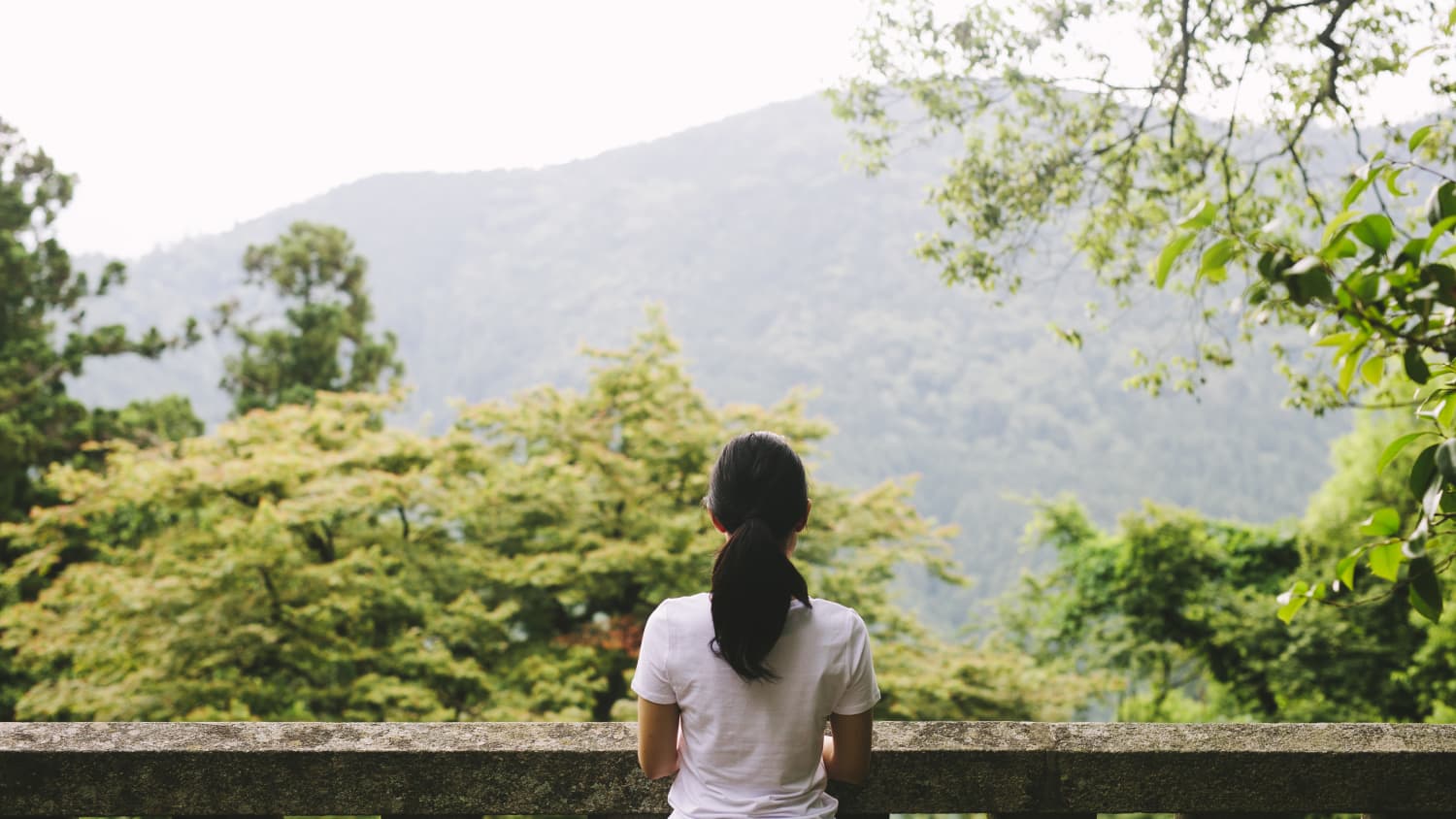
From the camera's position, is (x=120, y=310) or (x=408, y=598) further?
(x=120, y=310)

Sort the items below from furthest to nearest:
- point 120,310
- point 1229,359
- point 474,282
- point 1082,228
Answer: point 474,282, point 120,310, point 1082,228, point 1229,359

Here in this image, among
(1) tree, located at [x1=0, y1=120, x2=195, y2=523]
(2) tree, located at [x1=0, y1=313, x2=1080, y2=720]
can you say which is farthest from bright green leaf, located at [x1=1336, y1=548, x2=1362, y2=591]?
(1) tree, located at [x1=0, y1=120, x2=195, y2=523]

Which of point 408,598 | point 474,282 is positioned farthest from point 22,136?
point 474,282

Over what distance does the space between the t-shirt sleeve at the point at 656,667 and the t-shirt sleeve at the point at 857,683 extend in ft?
0.84

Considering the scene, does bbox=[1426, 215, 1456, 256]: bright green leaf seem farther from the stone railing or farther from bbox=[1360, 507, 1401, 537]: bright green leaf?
the stone railing

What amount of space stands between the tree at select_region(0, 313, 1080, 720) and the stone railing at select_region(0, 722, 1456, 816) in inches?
272

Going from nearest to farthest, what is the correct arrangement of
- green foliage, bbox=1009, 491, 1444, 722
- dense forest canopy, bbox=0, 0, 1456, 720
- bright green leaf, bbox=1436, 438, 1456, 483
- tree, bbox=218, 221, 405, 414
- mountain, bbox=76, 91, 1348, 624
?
1. bright green leaf, bbox=1436, 438, 1456, 483
2. dense forest canopy, bbox=0, 0, 1456, 720
3. green foliage, bbox=1009, 491, 1444, 722
4. tree, bbox=218, 221, 405, 414
5. mountain, bbox=76, 91, 1348, 624

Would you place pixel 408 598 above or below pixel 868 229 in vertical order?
below

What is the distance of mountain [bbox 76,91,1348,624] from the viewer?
7119 centimetres

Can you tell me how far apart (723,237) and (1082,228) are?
91091 millimetres

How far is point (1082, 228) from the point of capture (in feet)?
20.2

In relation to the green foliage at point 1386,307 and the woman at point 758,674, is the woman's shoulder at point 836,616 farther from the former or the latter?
the green foliage at point 1386,307

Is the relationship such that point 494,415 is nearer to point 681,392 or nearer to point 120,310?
point 681,392

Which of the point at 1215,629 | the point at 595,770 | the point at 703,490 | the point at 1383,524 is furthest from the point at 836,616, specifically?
the point at 1215,629
